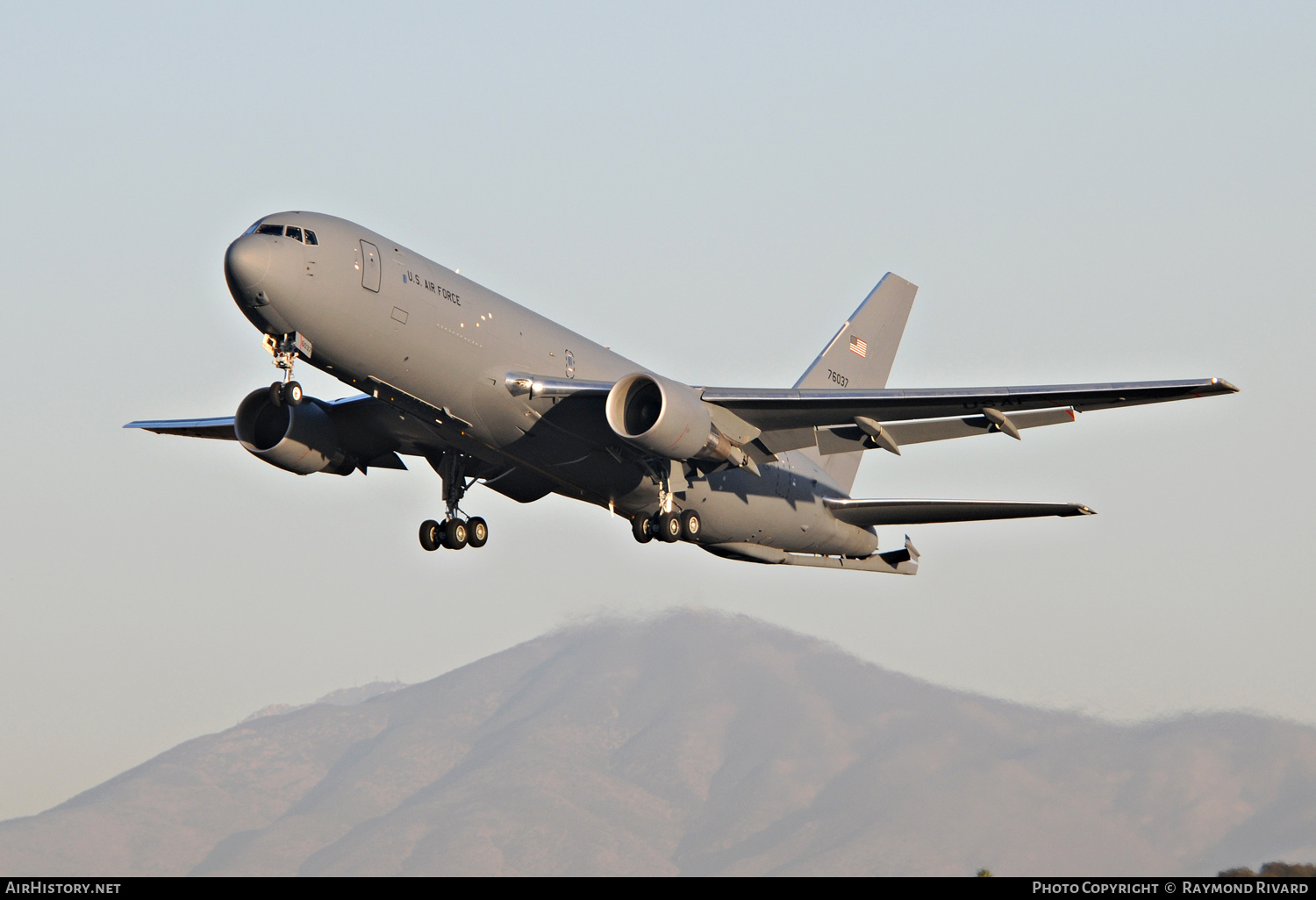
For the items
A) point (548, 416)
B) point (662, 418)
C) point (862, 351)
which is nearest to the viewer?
point (662, 418)

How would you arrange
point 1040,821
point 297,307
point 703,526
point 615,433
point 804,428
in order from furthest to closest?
point 1040,821, point 703,526, point 804,428, point 615,433, point 297,307

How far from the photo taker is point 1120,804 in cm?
7162

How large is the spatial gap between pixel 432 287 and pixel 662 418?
526 cm

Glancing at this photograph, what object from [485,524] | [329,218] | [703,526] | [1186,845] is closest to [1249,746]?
[1186,845]

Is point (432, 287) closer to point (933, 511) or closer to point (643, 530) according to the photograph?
point (643, 530)

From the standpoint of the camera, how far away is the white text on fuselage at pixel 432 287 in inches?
1107

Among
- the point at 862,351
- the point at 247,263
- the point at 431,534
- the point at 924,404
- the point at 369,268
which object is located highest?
the point at 862,351

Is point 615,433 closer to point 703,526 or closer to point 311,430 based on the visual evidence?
point 703,526

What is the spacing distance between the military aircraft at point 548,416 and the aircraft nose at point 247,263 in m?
0.04

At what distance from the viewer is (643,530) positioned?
108 feet

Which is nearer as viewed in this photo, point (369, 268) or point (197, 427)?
point (369, 268)

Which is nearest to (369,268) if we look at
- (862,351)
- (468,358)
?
(468,358)

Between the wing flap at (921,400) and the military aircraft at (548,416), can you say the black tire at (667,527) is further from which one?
the wing flap at (921,400)
